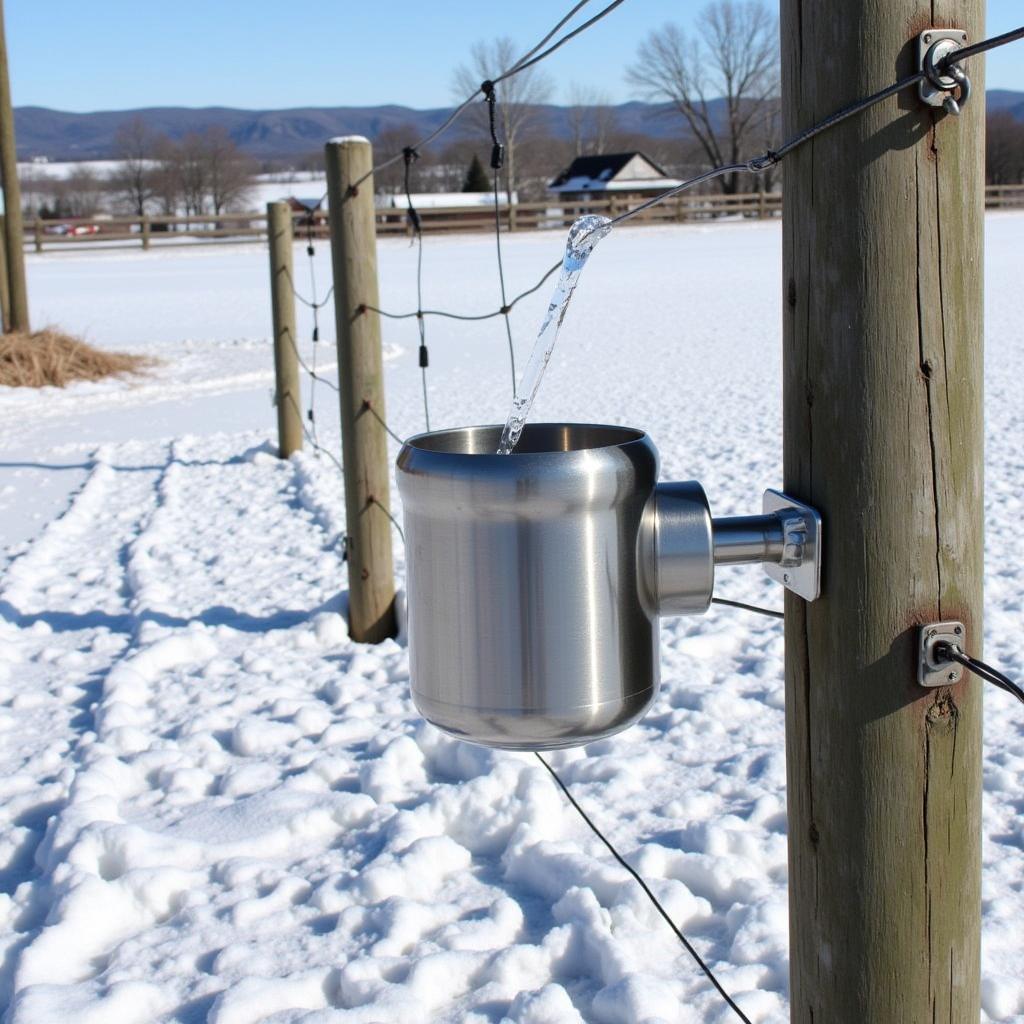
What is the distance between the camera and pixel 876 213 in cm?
96

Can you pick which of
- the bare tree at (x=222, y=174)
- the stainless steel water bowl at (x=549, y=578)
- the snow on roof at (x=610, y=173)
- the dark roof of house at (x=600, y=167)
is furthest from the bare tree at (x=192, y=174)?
the stainless steel water bowl at (x=549, y=578)

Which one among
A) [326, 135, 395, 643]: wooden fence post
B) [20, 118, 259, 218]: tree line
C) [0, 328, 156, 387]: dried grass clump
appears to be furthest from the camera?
[20, 118, 259, 218]: tree line

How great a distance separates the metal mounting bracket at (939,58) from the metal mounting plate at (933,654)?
0.39m

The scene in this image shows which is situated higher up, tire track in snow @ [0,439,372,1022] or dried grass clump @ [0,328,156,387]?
A: dried grass clump @ [0,328,156,387]

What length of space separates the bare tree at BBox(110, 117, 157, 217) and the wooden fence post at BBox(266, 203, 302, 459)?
5609cm

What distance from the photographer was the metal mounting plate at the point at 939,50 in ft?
3.05

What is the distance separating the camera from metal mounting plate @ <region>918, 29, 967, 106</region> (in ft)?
3.05

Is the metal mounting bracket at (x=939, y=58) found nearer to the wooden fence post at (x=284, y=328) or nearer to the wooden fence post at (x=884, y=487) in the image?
the wooden fence post at (x=884, y=487)

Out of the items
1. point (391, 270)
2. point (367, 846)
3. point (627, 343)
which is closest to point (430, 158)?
point (391, 270)

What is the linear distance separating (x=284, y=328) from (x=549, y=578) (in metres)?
5.03

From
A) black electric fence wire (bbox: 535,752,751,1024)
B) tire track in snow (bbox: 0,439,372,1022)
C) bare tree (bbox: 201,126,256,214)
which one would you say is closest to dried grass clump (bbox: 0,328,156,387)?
tire track in snow (bbox: 0,439,372,1022)

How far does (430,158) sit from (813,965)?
259 ft

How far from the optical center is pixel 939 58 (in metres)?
0.93

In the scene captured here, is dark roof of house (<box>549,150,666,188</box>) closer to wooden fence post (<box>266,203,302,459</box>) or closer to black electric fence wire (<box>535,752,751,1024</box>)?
wooden fence post (<box>266,203,302,459</box>)
